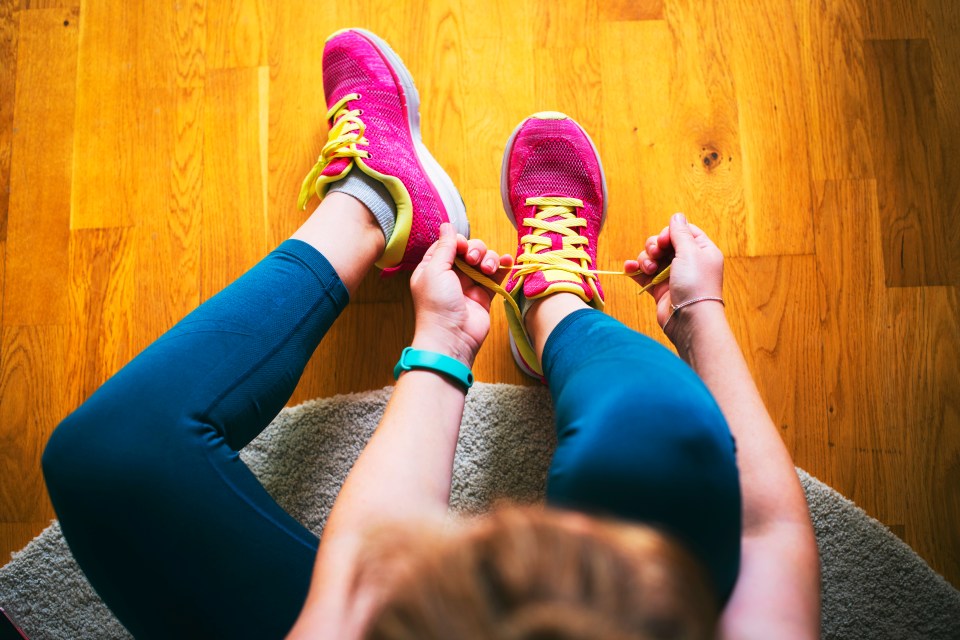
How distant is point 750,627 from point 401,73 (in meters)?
0.82

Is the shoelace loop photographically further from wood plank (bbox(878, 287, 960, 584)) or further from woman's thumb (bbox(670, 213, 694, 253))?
wood plank (bbox(878, 287, 960, 584))

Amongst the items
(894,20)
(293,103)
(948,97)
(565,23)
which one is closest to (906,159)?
(948,97)

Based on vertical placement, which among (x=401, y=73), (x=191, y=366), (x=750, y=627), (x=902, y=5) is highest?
(x=902, y=5)

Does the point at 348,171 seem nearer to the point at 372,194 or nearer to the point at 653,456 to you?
the point at 372,194

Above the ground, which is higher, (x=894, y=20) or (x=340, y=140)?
(x=894, y=20)

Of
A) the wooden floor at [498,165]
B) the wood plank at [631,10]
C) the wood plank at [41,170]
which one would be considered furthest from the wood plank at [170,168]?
the wood plank at [631,10]

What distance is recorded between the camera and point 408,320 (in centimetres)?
93

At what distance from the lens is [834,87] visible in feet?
3.11

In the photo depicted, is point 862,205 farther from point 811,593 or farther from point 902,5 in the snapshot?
point 811,593

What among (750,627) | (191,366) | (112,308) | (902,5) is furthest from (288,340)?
(902,5)

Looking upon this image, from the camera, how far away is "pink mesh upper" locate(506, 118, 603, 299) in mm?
891

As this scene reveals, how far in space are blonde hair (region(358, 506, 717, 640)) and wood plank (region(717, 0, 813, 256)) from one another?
694mm

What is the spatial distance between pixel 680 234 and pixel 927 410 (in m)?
0.46

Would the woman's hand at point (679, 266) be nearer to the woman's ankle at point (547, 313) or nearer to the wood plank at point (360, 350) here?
the woman's ankle at point (547, 313)
